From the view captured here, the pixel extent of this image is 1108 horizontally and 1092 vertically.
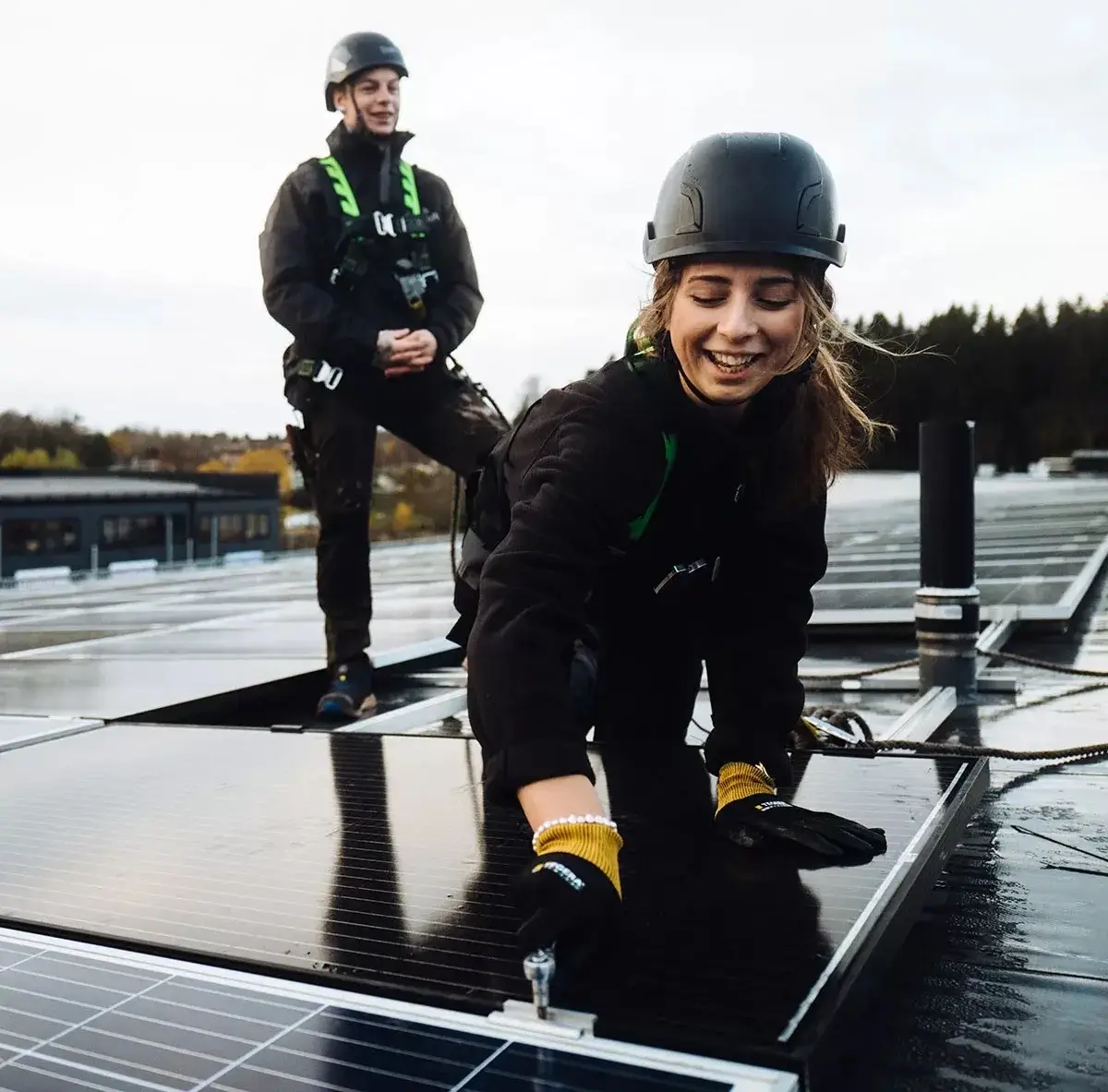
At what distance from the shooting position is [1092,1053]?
1.47 meters

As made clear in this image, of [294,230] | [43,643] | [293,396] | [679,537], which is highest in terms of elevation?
[294,230]

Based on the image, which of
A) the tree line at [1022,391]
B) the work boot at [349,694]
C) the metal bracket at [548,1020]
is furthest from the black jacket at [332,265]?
the tree line at [1022,391]

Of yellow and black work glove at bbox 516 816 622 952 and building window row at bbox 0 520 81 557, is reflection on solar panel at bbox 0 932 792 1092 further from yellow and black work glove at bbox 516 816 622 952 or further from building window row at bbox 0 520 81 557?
building window row at bbox 0 520 81 557

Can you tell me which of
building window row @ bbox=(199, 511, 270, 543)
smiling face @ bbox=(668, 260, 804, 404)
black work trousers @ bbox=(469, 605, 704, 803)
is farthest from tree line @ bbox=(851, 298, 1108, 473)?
smiling face @ bbox=(668, 260, 804, 404)

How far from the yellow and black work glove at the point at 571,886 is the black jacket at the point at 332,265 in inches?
97.4

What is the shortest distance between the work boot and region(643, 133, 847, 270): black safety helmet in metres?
2.36

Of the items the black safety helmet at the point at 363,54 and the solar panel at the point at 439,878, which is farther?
the black safety helmet at the point at 363,54

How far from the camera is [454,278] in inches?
166

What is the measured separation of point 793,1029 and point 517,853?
0.82 meters

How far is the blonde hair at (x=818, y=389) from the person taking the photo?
206 centimetres

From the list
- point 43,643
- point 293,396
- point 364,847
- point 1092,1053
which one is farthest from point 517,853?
point 43,643

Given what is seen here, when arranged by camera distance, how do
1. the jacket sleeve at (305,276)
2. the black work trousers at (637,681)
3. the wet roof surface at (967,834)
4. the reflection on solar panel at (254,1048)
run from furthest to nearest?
the jacket sleeve at (305,276)
the black work trousers at (637,681)
the wet roof surface at (967,834)
the reflection on solar panel at (254,1048)

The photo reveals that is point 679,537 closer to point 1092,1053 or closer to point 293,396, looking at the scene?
point 1092,1053

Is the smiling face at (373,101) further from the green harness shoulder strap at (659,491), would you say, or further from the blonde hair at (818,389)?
the green harness shoulder strap at (659,491)
